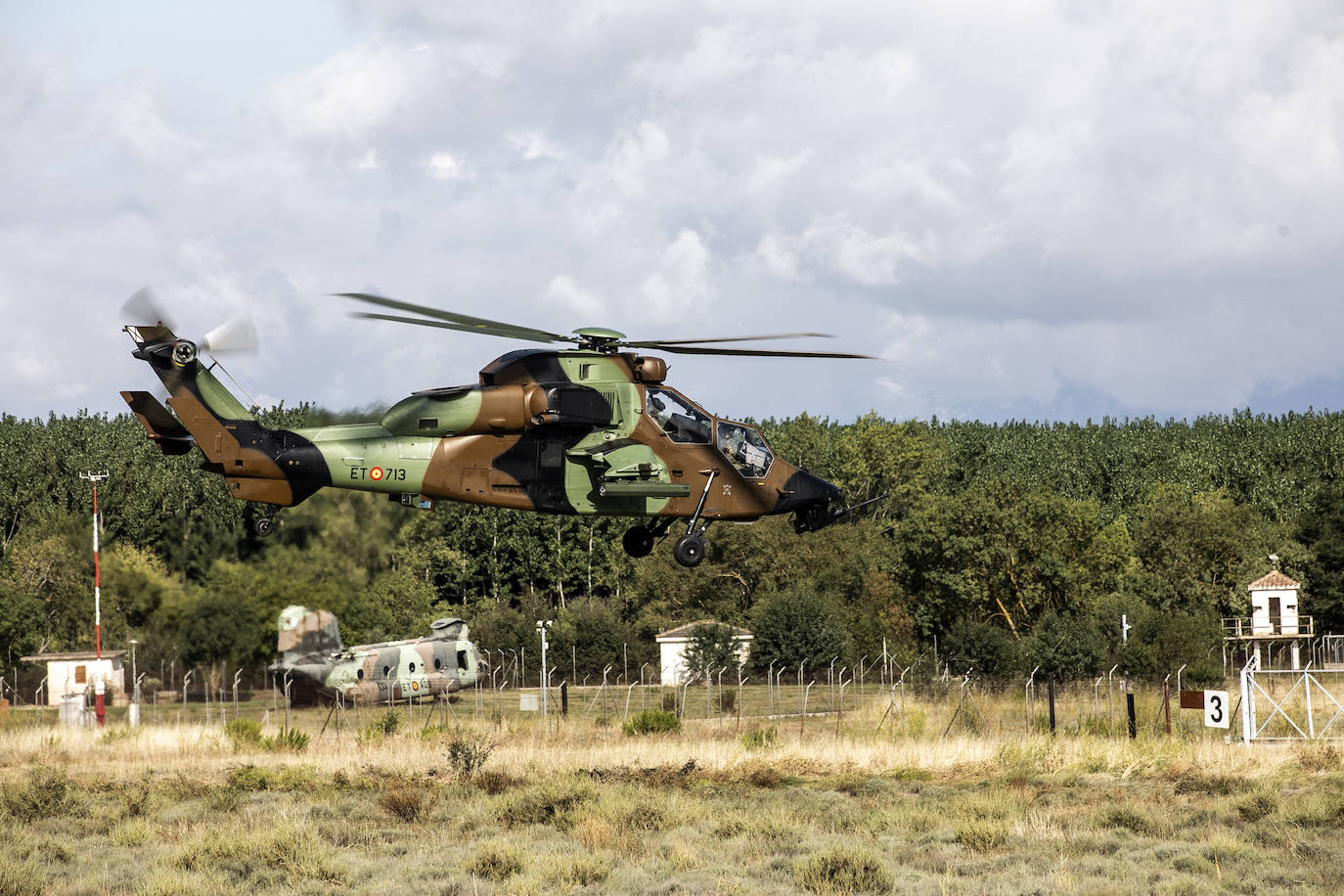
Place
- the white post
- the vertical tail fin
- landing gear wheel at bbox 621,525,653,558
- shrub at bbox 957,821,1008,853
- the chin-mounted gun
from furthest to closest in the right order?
the white post → the chin-mounted gun → landing gear wheel at bbox 621,525,653,558 → shrub at bbox 957,821,1008,853 → the vertical tail fin

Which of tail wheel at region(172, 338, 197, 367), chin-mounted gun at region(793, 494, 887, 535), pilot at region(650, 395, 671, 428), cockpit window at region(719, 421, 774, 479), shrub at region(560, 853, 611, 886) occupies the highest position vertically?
tail wheel at region(172, 338, 197, 367)

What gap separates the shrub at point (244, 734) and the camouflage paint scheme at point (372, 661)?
2.96m

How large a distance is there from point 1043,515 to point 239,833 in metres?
55.8

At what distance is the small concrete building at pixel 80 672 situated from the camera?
168 ft

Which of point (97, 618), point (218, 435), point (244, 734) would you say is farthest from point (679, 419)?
point (97, 618)

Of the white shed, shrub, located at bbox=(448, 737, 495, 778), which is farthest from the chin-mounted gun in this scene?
the white shed

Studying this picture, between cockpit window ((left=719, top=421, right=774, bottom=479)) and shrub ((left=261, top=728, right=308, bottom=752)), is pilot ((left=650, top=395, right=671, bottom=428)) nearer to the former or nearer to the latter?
cockpit window ((left=719, top=421, right=774, bottom=479))

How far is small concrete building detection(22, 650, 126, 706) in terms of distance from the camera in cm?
5112

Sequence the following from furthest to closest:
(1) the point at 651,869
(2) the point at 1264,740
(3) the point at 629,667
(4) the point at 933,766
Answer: (3) the point at 629,667 < (2) the point at 1264,740 < (4) the point at 933,766 < (1) the point at 651,869

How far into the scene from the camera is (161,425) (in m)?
21.1

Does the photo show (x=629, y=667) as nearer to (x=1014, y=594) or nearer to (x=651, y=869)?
(x=1014, y=594)

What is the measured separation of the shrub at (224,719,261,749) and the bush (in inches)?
405

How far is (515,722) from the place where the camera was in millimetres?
40156

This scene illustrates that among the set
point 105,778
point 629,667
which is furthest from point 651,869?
point 629,667
